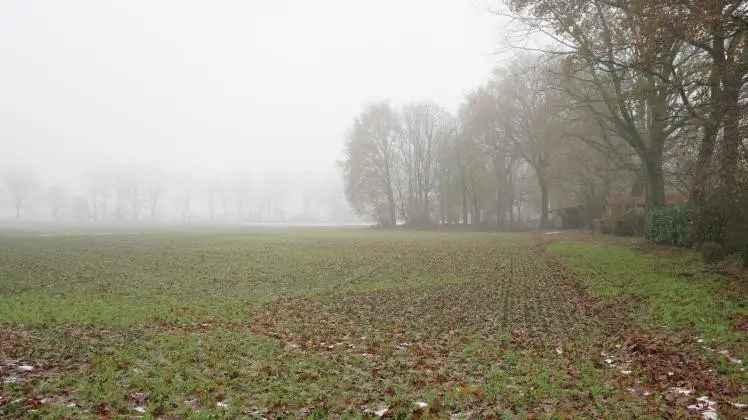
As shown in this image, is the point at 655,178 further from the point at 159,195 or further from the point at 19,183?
the point at 159,195

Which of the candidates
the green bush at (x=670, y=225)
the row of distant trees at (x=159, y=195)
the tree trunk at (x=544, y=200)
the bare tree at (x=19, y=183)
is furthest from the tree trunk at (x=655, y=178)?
the bare tree at (x=19, y=183)

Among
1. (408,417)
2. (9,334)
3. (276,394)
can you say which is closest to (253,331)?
(276,394)

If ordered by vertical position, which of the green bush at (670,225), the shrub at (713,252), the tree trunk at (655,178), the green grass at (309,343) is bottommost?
the green grass at (309,343)

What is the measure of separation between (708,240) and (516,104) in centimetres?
3505

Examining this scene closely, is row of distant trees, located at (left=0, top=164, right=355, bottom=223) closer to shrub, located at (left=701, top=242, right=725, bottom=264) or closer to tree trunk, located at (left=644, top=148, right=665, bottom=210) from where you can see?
tree trunk, located at (left=644, top=148, right=665, bottom=210)

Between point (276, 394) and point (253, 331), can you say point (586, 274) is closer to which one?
point (253, 331)

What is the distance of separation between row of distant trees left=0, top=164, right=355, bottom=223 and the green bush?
107439 mm

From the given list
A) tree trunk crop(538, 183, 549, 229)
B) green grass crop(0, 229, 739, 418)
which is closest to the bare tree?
green grass crop(0, 229, 739, 418)

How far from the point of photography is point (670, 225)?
19.7m

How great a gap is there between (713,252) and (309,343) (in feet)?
42.2

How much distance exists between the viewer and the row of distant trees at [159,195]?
11181 cm

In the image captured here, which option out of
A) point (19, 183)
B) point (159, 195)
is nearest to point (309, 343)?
point (19, 183)

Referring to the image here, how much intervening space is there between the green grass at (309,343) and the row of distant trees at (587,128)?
5668 millimetres

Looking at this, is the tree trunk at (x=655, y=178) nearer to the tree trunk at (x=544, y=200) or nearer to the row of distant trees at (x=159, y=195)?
the tree trunk at (x=544, y=200)
